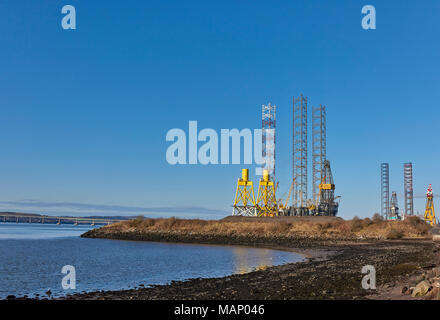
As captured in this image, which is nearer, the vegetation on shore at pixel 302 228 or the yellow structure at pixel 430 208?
the vegetation on shore at pixel 302 228

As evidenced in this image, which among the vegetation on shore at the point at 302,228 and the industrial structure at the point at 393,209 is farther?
the industrial structure at the point at 393,209

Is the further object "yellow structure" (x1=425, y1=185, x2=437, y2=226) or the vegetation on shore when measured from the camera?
"yellow structure" (x1=425, y1=185, x2=437, y2=226)

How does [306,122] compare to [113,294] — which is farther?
[306,122]

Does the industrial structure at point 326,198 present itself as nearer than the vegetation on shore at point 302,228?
No

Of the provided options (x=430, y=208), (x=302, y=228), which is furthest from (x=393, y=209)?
(x=302, y=228)

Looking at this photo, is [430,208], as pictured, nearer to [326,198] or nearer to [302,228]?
[326,198]

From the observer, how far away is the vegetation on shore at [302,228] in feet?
201

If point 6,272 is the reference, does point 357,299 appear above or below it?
above

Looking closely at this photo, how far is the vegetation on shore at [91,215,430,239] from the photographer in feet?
201
